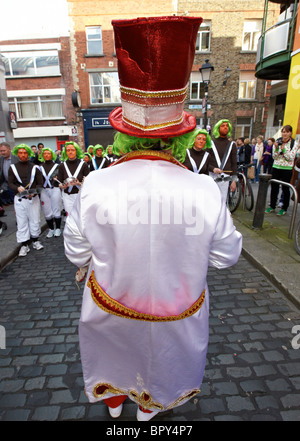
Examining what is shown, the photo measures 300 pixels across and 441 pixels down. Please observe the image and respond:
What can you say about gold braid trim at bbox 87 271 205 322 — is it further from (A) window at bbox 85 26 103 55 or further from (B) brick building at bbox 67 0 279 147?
(A) window at bbox 85 26 103 55

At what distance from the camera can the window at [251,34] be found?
18.3 m

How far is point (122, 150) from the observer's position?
4.98ft

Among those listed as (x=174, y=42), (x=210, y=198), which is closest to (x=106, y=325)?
(x=210, y=198)

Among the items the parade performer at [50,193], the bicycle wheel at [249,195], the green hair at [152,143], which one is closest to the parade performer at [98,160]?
the parade performer at [50,193]

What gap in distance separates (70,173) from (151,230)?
192 inches

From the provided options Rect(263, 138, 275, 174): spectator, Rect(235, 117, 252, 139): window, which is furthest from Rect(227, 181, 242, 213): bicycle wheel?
Rect(235, 117, 252, 139): window

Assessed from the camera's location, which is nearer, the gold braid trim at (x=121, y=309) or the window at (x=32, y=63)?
the gold braid trim at (x=121, y=309)

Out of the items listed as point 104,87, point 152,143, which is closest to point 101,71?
point 104,87

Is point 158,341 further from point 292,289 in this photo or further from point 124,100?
point 292,289

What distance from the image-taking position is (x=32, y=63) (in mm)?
19688

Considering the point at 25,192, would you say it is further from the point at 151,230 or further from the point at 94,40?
the point at 94,40

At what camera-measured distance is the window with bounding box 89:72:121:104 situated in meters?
19.3

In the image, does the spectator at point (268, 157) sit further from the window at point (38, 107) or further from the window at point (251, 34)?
the window at point (38, 107)

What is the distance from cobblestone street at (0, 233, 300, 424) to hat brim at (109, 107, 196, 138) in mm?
1991
